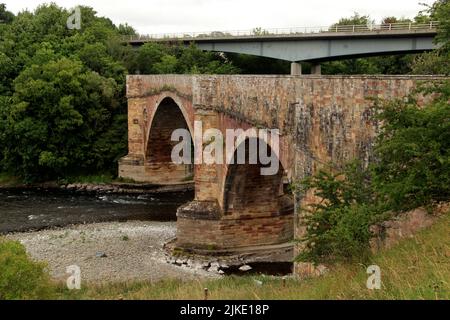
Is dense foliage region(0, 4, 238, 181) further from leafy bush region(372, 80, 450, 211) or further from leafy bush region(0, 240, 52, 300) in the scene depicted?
leafy bush region(372, 80, 450, 211)

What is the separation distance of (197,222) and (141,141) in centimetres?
2078

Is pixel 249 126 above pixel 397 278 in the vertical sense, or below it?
above

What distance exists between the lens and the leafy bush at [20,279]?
39.8 feet

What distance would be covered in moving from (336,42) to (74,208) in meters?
19.8

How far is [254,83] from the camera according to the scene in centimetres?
2211

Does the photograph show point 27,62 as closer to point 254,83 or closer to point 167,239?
point 167,239

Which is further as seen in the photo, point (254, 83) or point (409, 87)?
point (254, 83)

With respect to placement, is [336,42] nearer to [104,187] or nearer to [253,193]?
[253,193]

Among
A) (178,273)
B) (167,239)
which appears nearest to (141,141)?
(167,239)

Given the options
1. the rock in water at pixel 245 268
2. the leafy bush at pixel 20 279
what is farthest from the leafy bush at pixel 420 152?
the rock in water at pixel 245 268

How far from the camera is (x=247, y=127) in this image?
23.5 metres

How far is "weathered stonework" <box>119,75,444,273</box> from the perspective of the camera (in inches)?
544

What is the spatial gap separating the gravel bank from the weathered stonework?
7.95 feet

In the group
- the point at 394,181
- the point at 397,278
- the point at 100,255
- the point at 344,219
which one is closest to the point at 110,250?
the point at 100,255
